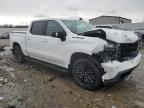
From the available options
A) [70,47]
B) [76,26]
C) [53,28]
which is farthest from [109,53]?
[53,28]

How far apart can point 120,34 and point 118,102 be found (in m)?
1.65

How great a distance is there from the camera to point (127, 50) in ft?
16.1

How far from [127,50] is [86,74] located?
47.8 inches

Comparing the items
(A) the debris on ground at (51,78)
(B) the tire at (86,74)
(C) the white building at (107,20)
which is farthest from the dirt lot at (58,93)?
(C) the white building at (107,20)

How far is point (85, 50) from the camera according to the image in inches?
192

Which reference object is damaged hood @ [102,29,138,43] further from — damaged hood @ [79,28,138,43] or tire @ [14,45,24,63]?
tire @ [14,45,24,63]

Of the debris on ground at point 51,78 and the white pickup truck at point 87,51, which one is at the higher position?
the white pickup truck at point 87,51

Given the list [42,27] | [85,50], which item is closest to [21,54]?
[42,27]

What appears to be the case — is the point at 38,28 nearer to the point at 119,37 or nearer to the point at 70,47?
the point at 70,47

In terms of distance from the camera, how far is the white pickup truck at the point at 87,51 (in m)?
4.63

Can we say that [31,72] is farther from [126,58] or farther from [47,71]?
[126,58]

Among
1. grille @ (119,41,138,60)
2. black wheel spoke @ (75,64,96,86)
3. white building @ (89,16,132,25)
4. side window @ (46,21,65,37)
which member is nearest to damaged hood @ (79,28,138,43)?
grille @ (119,41,138,60)

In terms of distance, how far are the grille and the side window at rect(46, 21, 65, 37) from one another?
1.84 m

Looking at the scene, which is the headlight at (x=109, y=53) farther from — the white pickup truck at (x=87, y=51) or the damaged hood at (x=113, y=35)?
the damaged hood at (x=113, y=35)
